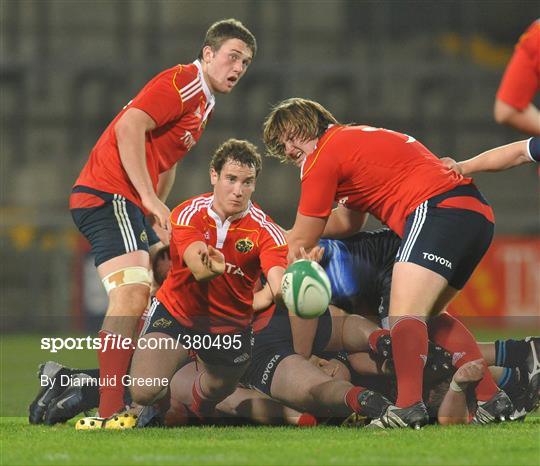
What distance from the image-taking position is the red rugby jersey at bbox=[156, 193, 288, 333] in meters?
5.67

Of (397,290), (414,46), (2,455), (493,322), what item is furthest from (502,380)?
(414,46)

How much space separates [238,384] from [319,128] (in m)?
1.37

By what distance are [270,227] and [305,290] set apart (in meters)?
0.64

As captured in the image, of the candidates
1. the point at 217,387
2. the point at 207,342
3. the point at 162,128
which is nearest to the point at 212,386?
the point at 217,387

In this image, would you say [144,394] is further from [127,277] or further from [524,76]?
[524,76]

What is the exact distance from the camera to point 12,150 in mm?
17812

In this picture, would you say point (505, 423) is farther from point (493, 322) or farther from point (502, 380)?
point (493, 322)

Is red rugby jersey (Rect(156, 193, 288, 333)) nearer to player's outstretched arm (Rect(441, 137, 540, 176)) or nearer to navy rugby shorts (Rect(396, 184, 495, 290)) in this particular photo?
navy rugby shorts (Rect(396, 184, 495, 290))

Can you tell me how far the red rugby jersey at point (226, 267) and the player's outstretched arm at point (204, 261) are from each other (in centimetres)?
17

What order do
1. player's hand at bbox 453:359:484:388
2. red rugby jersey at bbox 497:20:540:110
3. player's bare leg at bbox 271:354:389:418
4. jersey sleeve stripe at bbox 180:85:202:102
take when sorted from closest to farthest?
red rugby jersey at bbox 497:20:540:110
player's bare leg at bbox 271:354:389:418
player's hand at bbox 453:359:484:388
jersey sleeve stripe at bbox 180:85:202:102

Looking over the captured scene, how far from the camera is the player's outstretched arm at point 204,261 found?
5324 mm

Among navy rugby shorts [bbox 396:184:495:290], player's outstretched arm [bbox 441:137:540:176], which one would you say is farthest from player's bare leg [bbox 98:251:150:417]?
player's outstretched arm [bbox 441:137:540:176]

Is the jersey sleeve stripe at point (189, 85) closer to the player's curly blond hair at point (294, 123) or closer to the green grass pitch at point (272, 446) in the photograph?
the player's curly blond hair at point (294, 123)

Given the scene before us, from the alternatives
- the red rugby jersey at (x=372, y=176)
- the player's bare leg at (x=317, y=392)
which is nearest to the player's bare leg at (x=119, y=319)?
the player's bare leg at (x=317, y=392)
